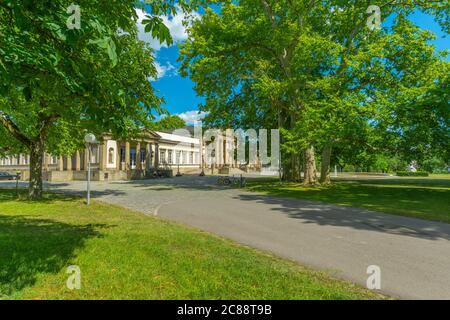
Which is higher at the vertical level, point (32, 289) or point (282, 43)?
point (282, 43)

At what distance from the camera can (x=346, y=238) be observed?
7387 mm

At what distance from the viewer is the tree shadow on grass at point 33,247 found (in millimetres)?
4461

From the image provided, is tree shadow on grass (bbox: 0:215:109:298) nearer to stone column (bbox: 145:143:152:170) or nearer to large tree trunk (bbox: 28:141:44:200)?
large tree trunk (bbox: 28:141:44:200)

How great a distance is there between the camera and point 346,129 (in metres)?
17.2

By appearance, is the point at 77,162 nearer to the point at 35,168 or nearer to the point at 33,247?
the point at 35,168

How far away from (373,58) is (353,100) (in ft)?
14.2

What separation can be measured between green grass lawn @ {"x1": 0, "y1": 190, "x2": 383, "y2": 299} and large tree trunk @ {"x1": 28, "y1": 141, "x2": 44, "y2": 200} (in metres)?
8.47

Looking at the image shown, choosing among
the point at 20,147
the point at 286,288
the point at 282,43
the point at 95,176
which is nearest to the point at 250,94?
the point at 282,43

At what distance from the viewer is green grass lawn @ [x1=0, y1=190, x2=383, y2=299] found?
4.02 metres

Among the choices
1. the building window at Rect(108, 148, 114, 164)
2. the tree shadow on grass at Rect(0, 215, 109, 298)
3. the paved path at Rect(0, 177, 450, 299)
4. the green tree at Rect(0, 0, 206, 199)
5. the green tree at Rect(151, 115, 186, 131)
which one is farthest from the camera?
the building window at Rect(108, 148, 114, 164)

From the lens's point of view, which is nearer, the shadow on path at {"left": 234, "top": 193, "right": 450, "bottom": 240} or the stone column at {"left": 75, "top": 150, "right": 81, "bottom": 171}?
the shadow on path at {"left": 234, "top": 193, "right": 450, "bottom": 240}

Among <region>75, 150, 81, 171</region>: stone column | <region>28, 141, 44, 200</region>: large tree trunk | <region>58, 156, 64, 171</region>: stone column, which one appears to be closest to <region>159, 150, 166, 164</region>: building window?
<region>75, 150, 81, 171</region>: stone column
